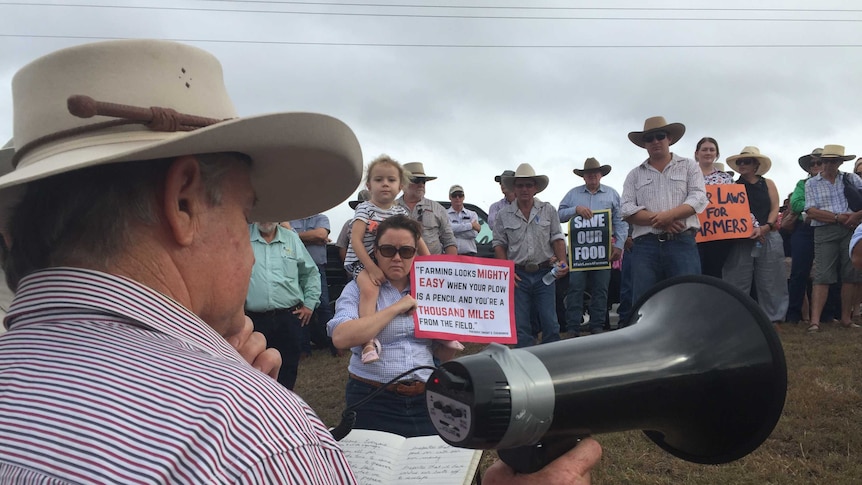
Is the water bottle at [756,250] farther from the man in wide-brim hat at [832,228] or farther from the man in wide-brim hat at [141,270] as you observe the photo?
the man in wide-brim hat at [141,270]

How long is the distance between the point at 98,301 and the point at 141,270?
11 cm

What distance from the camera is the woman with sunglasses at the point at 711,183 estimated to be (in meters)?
6.80

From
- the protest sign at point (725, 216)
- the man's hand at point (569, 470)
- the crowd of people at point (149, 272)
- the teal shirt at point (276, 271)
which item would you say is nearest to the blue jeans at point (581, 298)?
the protest sign at point (725, 216)

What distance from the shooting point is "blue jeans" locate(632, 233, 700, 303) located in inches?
216

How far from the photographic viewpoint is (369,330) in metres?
3.29

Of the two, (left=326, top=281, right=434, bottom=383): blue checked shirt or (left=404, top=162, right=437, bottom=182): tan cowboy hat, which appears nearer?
(left=326, top=281, right=434, bottom=383): blue checked shirt

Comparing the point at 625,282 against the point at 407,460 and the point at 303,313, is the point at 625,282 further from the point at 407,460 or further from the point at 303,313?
the point at 407,460

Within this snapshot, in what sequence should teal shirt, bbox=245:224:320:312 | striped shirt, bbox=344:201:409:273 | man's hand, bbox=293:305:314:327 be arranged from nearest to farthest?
teal shirt, bbox=245:224:320:312
striped shirt, bbox=344:201:409:273
man's hand, bbox=293:305:314:327

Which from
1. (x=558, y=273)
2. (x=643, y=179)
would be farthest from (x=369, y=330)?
(x=558, y=273)

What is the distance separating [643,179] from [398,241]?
3035 millimetres

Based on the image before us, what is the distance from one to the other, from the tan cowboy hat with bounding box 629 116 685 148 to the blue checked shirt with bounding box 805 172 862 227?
2.55 meters

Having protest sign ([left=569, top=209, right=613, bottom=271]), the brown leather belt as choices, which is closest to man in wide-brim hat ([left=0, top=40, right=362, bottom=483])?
the brown leather belt

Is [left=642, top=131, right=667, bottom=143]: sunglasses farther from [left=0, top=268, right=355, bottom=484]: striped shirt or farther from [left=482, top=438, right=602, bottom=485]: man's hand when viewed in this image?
[left=0, top=268, right=355, bottom=484]: striped shirt

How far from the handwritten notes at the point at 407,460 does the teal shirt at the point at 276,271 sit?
2219 millimetres
